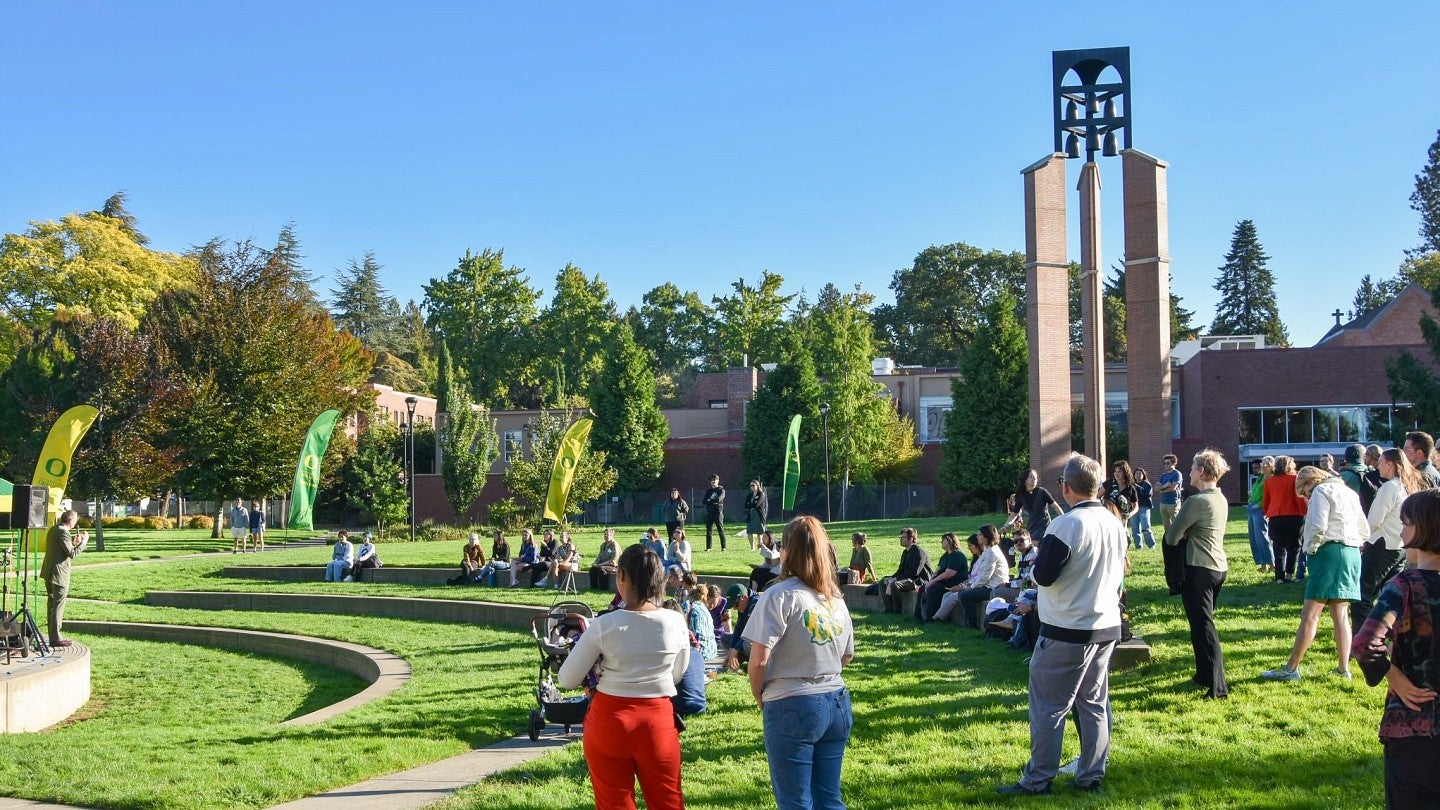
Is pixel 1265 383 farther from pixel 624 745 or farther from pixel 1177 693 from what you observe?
pixel 624 745

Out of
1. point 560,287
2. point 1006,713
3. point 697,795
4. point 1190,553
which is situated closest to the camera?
point 697,795

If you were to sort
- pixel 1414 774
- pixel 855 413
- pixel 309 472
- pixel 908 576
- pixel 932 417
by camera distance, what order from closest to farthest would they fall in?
pixel 1414 774 → pixel 908 576 → pixel 309 472 → pixel 855 413 → pixel 932 417

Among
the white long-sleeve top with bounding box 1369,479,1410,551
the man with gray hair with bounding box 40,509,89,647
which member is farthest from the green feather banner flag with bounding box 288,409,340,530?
the white long-sleeve top with bounding box 1369,479,1410,551

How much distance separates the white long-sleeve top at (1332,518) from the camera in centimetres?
854

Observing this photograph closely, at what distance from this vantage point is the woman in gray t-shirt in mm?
5027

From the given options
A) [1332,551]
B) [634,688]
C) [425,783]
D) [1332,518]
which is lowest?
[425,783]

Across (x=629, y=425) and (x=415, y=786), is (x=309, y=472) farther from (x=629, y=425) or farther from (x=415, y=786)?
(x=415, y=786)

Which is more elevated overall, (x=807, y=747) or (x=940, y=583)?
(x=807, y=747)

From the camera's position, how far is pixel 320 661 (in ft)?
55.5

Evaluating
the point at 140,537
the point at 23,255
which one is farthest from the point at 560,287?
the point at 140,537

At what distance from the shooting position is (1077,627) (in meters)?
6.27

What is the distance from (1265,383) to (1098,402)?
27.1 m

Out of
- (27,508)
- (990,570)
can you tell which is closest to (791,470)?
(990,570)

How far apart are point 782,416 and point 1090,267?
92.8 feet
